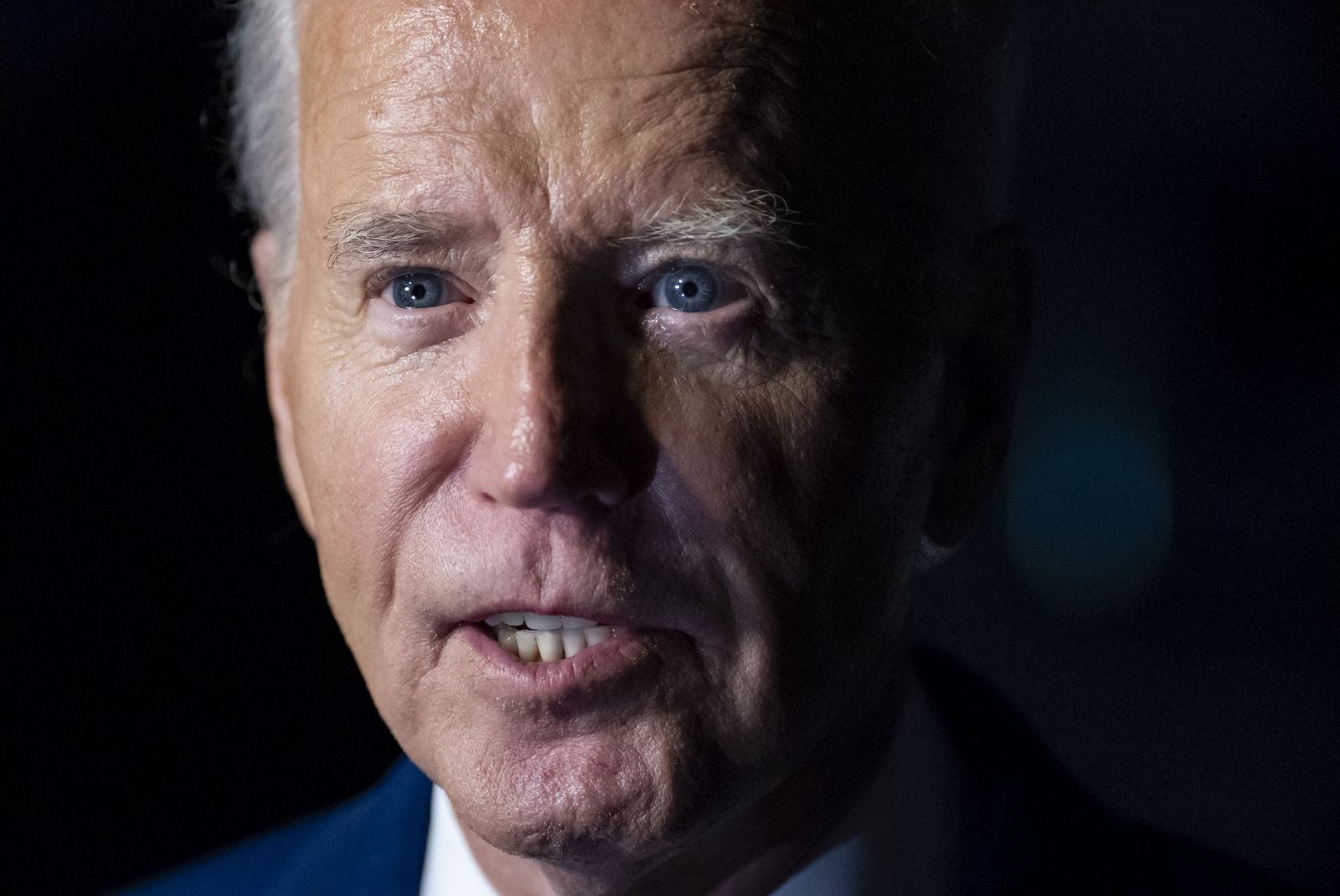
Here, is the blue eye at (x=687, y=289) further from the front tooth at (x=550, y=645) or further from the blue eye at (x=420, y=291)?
the front tooth at (x=550, y=645)

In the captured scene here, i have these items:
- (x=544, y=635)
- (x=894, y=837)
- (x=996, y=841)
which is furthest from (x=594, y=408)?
(x=996, y=841)

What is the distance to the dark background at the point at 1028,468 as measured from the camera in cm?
213

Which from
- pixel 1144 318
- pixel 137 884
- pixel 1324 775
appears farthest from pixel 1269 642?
pixel 137 884

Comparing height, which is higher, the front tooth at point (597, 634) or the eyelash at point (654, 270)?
the eyelash at point (654, 270)

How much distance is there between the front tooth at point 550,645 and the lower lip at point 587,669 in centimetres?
2

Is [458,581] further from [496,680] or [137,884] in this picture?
[137,884]

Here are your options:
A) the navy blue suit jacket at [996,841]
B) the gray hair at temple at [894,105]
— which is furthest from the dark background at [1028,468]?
the gray hair at temple at [894,105]

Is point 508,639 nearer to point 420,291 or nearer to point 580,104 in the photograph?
point 420,291

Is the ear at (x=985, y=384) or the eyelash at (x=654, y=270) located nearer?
the eyelash at (x=654, y=270)

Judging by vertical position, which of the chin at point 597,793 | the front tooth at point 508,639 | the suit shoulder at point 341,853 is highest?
the front tooth at point 508,639

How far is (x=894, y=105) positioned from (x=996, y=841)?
907 mm

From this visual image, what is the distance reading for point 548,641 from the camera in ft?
4.94

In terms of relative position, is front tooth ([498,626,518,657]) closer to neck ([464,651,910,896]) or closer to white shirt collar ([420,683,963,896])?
neck ([464,651,910,896])

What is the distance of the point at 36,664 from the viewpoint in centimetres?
236
